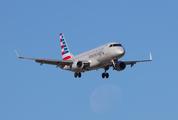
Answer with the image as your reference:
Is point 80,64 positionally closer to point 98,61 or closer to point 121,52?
point 98,61

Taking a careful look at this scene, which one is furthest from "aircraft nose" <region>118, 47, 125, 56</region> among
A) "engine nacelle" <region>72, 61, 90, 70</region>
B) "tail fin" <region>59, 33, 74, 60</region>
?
"tail fin" <region>59, 33, 74, 60</region>

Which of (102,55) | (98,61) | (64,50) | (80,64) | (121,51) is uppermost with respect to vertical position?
(64,50)

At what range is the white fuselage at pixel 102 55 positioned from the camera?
58403mm

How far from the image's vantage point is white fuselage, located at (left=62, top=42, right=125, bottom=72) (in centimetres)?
5840

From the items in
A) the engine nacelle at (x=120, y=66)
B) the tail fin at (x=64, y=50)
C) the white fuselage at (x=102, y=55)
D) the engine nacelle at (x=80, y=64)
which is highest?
the tail fin at (x=64, y=50)

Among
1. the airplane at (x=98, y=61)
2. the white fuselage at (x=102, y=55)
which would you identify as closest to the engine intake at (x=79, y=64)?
the airplane at (x=98, y=61)

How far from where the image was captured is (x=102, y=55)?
198 feet

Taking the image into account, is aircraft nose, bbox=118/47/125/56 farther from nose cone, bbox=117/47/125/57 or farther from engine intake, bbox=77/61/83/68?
engine intake, bbox=77/61/83/68

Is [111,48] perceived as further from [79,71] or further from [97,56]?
[79,71]

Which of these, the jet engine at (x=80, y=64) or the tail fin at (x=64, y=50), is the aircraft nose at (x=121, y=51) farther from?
the tail fin at (x=64, y=50)

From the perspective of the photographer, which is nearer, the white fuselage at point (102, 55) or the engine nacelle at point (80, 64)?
the white fuselage at point (102, 55)

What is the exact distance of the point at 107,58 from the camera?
5975 cm

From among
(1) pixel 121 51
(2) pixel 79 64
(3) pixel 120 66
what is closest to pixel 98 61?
(2) pixel 79 64

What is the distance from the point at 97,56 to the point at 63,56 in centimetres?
1911
